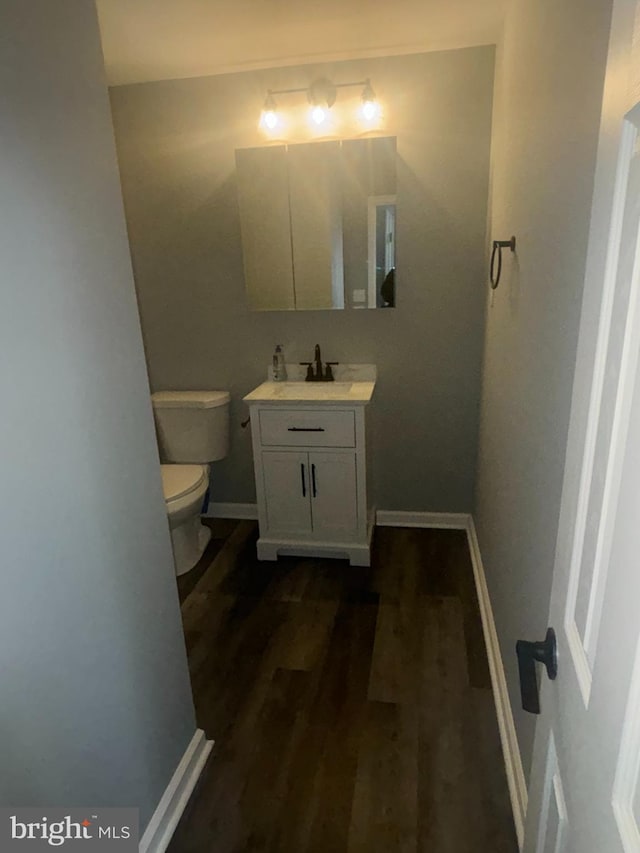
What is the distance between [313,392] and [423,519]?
38.0 inches

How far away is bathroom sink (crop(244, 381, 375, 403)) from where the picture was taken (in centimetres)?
249

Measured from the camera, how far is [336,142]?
254 centimetres

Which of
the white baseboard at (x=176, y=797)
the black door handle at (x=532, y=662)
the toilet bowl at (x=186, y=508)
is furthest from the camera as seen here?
the toilet bowl at (x=186, y=508)

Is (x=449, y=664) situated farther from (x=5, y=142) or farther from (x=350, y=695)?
(x=5, y=142)

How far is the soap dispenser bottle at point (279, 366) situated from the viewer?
9.35ft

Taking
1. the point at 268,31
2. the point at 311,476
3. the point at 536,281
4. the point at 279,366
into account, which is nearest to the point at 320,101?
the point at 268,31

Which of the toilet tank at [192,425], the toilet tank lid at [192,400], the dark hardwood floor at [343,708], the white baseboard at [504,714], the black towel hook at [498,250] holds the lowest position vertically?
the dark hardwood floor at [343,708]

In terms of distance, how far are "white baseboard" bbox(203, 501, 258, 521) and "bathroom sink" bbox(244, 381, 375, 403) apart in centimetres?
78

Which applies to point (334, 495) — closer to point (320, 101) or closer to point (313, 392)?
point (313, 392)

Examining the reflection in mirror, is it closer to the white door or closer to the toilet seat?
the toilet seat

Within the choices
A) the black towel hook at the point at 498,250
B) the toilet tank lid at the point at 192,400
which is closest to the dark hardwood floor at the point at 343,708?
the toilet tank lid at the point at 192,400

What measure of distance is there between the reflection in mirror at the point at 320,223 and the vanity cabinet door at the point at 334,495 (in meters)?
0.78

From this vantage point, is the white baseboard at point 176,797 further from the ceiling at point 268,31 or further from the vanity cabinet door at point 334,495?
the ceiling at point 268,31

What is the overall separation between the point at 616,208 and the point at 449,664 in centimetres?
182
